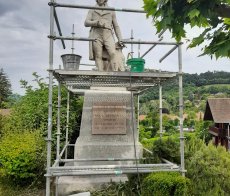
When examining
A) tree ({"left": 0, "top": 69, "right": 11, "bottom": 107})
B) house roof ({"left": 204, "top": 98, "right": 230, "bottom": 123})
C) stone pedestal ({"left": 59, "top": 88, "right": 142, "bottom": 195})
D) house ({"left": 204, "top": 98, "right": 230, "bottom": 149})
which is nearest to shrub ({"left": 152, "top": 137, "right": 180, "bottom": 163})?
stone pedestal ({"left": 59, "top": 88, "right": 142, "bottom": 195})

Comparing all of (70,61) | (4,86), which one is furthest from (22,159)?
(4,86)

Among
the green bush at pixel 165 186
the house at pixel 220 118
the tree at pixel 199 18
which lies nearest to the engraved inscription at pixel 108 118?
the green bush at pixel 165 186

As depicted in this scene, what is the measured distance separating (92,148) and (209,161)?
2491 mm

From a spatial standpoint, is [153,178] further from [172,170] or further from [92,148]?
[92,148]

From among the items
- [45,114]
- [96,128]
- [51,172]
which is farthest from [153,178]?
[45,114]

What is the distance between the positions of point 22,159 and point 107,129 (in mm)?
2295

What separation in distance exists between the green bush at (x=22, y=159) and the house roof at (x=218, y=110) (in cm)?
2069

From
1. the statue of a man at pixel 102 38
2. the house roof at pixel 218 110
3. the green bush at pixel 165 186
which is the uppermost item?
the statue of a man at pixel 102 38

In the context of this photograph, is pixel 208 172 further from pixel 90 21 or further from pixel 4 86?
pixel 4 86

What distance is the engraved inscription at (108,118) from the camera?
267 inches

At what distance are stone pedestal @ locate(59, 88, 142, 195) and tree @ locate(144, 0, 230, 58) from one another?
3233mm

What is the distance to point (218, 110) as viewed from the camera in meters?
27.5

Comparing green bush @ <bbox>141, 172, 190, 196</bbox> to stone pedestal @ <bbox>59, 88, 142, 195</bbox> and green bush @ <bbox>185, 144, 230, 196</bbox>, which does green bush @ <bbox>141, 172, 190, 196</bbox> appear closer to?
green bush @ <bbox>185, 144, 230, 196</bbox>

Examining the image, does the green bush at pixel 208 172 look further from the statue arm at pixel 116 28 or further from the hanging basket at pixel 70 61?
the statue arm at pixel 116 28
